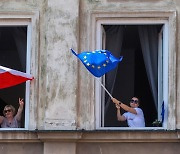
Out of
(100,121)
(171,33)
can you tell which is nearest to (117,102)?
(100,121)

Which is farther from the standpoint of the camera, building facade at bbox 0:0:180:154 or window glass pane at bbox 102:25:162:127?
window glass pane at bbox 102:25:162:127

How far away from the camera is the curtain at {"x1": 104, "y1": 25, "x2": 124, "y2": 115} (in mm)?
20438

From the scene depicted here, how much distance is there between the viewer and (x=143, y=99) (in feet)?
66.8

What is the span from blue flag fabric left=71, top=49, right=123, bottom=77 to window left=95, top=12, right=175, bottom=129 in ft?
2.54

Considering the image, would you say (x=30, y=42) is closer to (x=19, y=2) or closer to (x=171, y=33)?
(x=19, y=2)

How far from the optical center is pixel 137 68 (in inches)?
812

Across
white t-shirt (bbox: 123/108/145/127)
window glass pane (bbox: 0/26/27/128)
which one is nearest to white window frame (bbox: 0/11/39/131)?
window glass pane (bbox: 0/26/27/128)

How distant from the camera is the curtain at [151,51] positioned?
66.6ft

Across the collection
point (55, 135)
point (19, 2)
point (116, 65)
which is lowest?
point (55, 135)

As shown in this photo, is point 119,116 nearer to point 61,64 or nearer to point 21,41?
point 61,64

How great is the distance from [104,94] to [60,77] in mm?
1050

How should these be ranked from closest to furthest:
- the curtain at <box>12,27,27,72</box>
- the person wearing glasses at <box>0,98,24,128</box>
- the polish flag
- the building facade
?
the building facade, the polish flag, the person wearing glasses at <box>0,98,24,128</box>, the curtain at <box>12,27,27,72</box>

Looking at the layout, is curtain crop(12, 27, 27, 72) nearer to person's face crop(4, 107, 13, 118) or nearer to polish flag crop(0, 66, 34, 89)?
polish flag crop(0, 66, 34, 89)

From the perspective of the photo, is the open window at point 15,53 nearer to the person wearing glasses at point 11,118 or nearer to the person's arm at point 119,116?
the person wearing glasses at point 11,118
